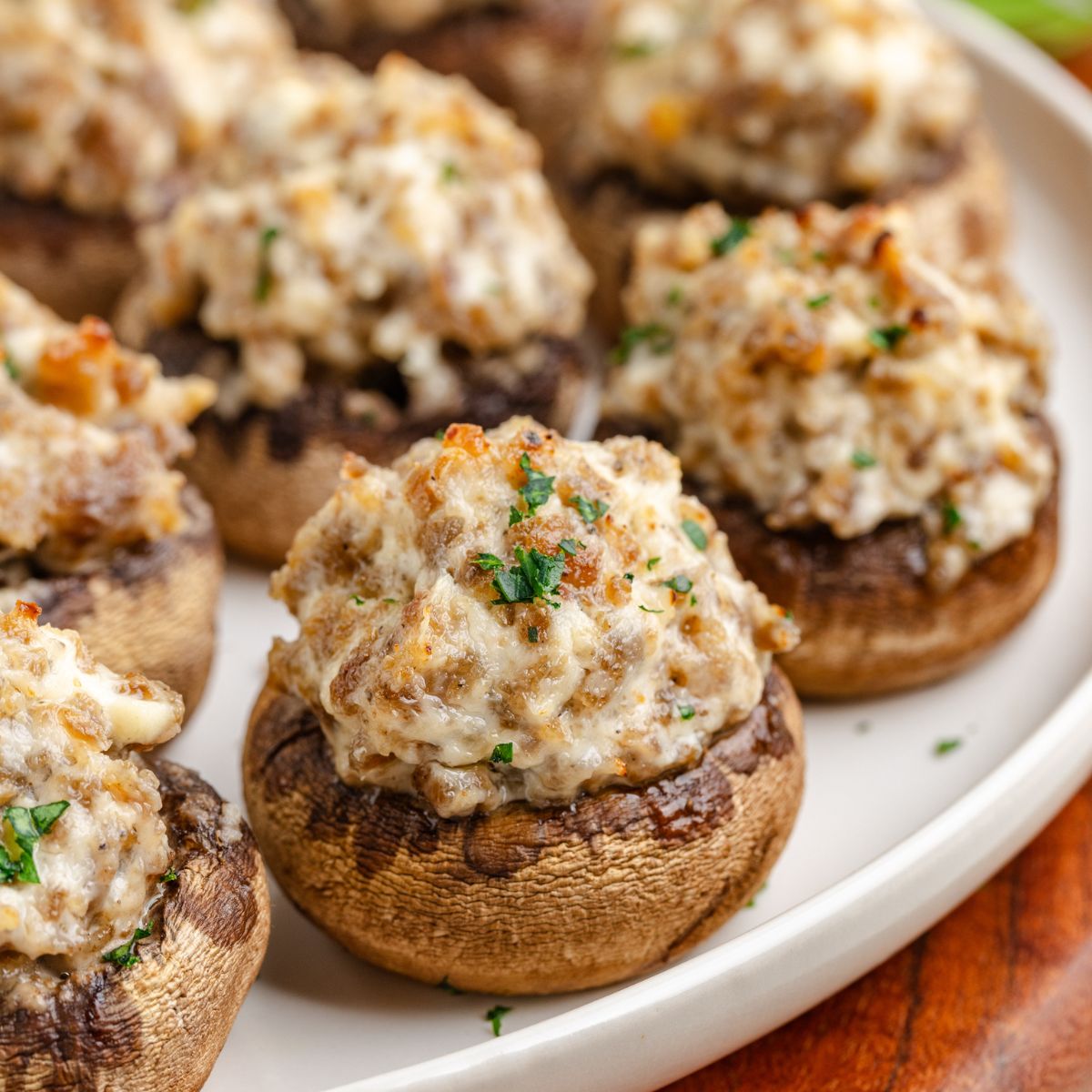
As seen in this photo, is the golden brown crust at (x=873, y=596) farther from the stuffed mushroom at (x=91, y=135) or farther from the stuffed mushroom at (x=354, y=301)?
the stuffed mushroom at (x=91, y=135)

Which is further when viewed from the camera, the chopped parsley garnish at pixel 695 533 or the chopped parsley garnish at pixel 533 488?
the chopped parsley garnish at pixel 695 533

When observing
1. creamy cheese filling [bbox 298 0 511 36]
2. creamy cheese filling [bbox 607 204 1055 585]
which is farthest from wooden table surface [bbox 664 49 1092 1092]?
creamy cheese filling [bbox 298 0 511 36]

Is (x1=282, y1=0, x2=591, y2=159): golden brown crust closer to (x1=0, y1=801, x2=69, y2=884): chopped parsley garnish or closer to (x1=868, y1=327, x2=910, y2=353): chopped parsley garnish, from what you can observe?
(x1=868, y1=327, x2=910, y2=353): chopped parsley garnish

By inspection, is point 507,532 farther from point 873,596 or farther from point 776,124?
point 776,124

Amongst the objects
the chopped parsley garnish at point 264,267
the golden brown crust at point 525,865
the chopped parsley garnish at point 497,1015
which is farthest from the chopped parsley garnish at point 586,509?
the chopped parsley garnish at point 264,267

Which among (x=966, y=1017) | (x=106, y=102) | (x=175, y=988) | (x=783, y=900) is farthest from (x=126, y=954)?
(x=106, y=102)
